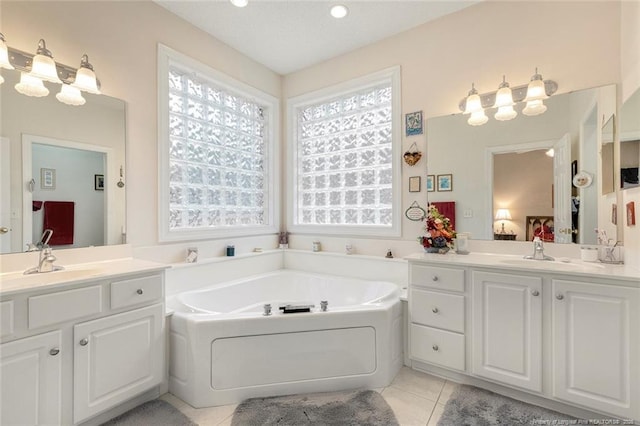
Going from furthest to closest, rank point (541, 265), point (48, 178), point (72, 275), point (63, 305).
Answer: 1. point (541, 265)
2. point (48, 178)
3. point (72, 275)
4. point (63, 305)

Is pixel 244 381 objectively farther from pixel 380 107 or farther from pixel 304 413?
pixel 380 107

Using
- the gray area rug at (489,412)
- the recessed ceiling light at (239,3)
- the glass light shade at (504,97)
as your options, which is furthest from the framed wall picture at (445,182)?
the recessed ceiling light at (239,3)

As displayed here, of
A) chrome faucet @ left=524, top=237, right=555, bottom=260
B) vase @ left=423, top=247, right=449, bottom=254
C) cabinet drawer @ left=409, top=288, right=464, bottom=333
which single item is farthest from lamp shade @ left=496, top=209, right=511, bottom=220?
cabinet drawer @ left=409, top=288, right=464, bottom=333

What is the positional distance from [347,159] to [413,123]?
0.80m

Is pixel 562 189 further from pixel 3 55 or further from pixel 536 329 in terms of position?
pixel 3 55

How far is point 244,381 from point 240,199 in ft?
6.10

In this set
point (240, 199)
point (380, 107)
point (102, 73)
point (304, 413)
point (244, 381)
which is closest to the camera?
point (304, 413)

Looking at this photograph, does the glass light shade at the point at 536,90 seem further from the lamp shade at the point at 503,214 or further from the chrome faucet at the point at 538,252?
the chrome faucet at the point at 538,252

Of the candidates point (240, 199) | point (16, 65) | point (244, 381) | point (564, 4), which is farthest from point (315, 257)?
point (564, 4)

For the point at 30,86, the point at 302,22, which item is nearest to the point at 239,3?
the point at 302,22

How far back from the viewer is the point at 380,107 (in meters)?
3.03

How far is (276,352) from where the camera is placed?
1929 mm

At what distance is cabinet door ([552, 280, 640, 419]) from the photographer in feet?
5.08

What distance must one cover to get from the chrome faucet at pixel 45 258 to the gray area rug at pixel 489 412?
246cm
